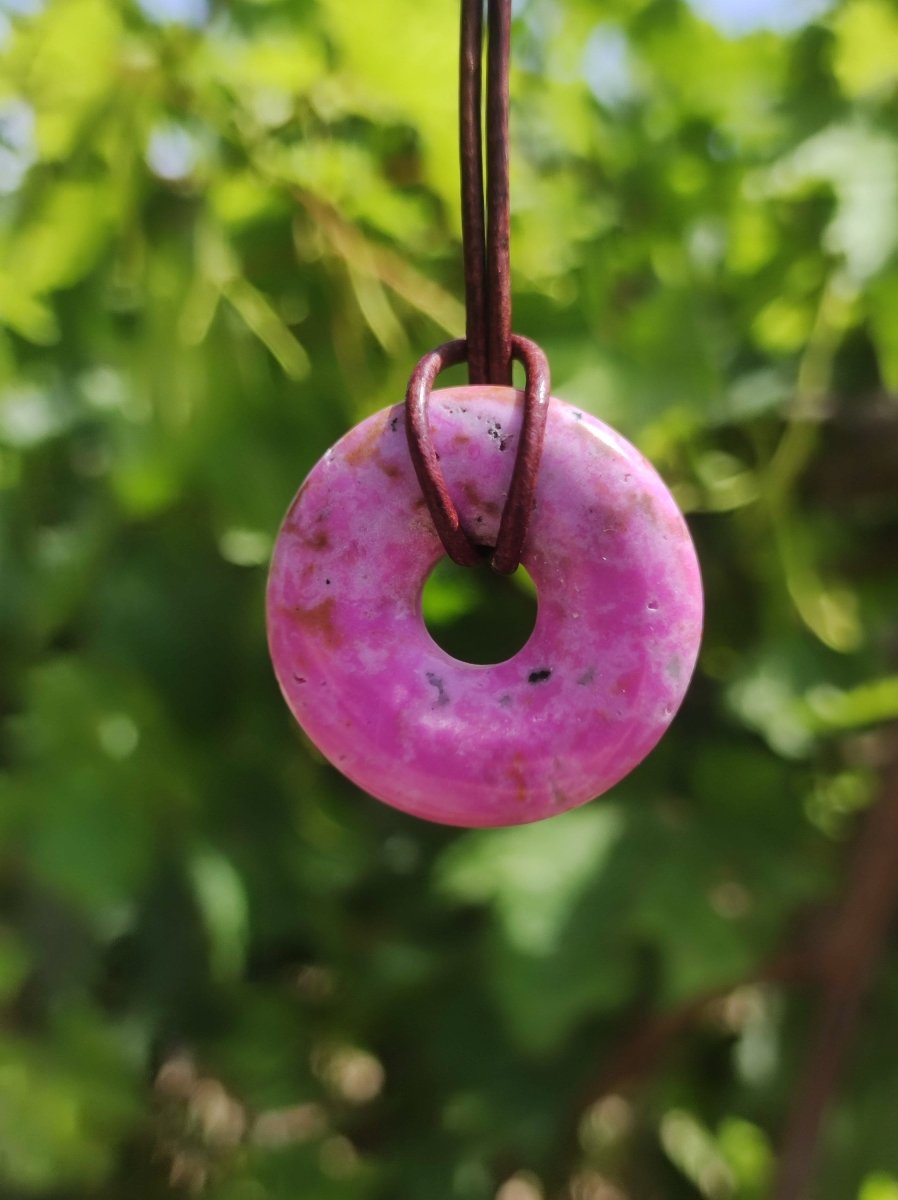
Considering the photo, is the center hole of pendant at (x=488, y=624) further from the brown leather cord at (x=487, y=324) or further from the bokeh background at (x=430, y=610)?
the brown leather cord at (x=487, y=324)

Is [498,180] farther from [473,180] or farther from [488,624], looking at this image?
[488,624]

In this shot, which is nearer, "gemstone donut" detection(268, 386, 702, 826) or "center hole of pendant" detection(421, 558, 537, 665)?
"gemstone donut" detection(268, 386, 702, 826)

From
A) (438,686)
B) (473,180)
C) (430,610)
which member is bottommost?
(430,610)

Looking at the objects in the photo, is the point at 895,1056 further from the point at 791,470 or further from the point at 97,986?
the point at 97,986

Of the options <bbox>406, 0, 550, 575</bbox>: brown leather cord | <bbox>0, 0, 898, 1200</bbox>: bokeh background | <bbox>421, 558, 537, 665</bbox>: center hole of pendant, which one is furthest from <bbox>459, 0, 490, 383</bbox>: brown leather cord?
<bbox>421, 558, 537, 665</bbox>: center hole of pendant

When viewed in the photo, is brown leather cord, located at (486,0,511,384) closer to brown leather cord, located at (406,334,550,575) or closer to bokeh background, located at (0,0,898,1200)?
brown leather cord, located at (406,334,550,575)

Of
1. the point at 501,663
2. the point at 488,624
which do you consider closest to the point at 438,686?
the point at 501,663

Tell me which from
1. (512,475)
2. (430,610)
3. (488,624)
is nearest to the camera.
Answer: (512,475)
